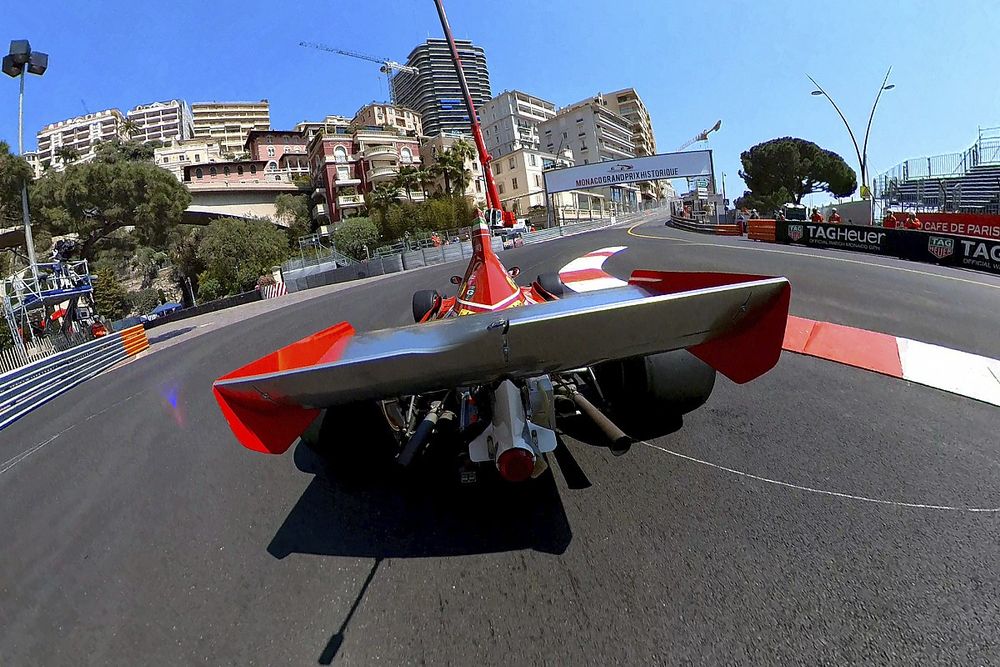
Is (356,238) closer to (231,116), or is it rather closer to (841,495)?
(841,495)

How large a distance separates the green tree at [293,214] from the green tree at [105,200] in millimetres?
25858

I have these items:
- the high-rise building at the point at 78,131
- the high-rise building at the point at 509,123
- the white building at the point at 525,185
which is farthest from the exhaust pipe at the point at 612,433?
the high-rise building at the point at 78,131

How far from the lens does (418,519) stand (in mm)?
3057

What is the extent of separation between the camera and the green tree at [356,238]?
44.2 meters

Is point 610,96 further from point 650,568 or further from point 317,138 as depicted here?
point 650,568

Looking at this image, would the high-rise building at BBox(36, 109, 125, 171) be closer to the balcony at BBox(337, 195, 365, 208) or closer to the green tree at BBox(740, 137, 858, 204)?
the balcony at BBox(337, 195, 365, 208)

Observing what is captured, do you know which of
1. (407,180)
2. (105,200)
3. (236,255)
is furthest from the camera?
(407,180)

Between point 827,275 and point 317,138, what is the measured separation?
69583mm

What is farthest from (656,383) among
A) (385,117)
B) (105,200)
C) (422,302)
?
(385,117)

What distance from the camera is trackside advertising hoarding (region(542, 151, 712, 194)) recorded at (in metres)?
43.3

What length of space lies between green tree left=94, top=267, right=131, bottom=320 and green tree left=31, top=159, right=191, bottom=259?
9.55 ft

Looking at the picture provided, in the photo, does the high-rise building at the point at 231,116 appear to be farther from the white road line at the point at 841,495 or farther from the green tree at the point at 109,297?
the white road line at the point at 841,495

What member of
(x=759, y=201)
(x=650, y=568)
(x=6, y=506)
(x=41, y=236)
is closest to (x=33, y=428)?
(x=6, y=506)

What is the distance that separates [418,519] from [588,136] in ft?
332
